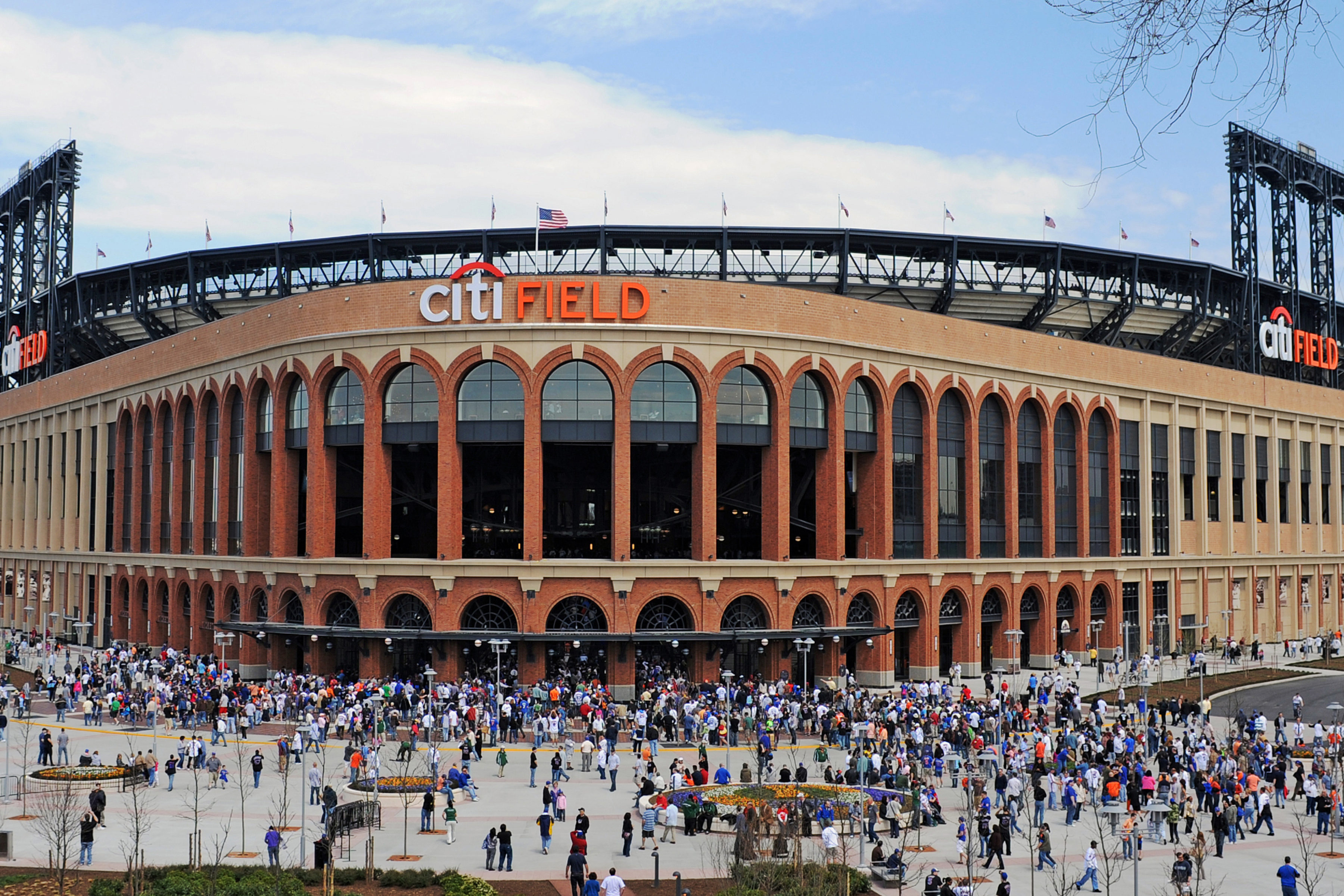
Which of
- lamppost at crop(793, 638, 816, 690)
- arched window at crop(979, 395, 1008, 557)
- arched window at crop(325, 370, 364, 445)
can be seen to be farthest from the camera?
arched window at crop(979, 395, 1008, 557)

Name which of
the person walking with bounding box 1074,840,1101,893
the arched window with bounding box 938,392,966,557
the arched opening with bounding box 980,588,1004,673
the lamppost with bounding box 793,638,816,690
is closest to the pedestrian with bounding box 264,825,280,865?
the person walking with bounding box 1074,840,1101,893

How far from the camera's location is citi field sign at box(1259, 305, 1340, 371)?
319 feet

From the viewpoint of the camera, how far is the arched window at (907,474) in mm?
68812

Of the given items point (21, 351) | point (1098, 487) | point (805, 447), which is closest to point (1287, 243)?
point (1098, 487)

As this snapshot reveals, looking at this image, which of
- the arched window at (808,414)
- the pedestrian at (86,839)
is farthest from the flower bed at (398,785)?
the arched window at (808,414)

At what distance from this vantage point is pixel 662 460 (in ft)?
227

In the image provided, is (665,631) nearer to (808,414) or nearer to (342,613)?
(808,414)

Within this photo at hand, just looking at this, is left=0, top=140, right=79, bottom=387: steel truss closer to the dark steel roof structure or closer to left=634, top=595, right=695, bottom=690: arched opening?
the dark steel roof structure

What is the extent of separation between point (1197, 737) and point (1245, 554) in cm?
4578

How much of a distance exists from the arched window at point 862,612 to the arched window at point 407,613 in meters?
21.6

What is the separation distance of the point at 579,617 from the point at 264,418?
22.6 meters

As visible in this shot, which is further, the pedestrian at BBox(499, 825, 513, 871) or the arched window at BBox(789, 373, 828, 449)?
the arched window at BBox(789, 373, 828, 449)

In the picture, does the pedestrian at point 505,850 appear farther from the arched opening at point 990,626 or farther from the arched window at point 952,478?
the arched opening at point 990,626

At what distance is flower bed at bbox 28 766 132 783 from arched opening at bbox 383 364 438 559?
871 inches
